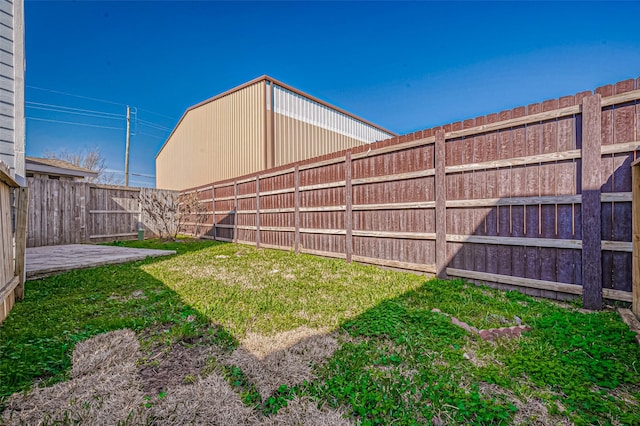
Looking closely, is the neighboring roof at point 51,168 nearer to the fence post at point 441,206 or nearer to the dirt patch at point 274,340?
the dirt patch at point 274,340

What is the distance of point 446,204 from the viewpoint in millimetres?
3912

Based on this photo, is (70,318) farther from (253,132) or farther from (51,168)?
(51,168)

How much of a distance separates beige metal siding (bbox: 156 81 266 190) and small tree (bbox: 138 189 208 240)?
1.86 meters

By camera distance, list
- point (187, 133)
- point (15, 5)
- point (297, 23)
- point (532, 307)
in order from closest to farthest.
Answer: point (532, 307) < point (15, 5) < point (297, 23) < point (187, 133)

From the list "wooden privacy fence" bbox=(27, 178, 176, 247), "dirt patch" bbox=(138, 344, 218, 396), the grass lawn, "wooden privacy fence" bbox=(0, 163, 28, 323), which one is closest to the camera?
the grass lawn

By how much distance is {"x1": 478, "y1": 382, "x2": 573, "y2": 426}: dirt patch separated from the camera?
1.38 metres

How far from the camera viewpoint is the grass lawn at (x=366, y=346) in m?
1.51

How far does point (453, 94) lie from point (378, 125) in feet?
18.6

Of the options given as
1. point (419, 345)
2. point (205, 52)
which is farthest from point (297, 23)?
point (419, 345)

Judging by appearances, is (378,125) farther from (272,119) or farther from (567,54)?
(567,54)

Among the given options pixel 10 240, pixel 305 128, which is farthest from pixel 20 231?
pixel 305 128

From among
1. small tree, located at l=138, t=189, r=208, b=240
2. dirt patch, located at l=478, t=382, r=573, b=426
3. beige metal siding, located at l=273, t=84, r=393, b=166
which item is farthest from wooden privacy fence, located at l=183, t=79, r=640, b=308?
small tree, located at l=138, t=189, r=208, b=240

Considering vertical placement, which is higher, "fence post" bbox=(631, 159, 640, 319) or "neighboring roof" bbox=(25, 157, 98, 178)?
"neighboring roof" bbox=(25, 157, 98, 178)

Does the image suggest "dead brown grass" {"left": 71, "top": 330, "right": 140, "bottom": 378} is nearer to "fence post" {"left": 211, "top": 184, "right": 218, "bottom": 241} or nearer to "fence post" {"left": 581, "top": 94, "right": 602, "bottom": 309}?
"fence post" {"left": 581, "top": 94, "right": 602, "bottom": 309}
